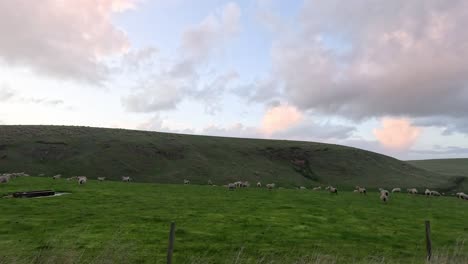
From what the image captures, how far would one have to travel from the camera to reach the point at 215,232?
31.7 metres

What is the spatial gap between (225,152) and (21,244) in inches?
4649

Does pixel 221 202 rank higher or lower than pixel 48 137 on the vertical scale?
lower

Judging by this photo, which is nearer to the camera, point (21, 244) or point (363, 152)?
point (21, 244)

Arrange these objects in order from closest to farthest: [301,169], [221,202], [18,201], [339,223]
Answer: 1. [339,223]
2. [18,201]
3. [221,202]
4. [301,169]

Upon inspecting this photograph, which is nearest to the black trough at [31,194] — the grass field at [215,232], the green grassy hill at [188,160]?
the grass field at [215,232]

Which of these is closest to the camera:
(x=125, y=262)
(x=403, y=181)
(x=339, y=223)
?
(x=125, y=262)

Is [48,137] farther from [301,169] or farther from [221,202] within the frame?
[221,202]

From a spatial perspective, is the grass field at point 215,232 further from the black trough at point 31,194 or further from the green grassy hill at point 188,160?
the green grassy hill at point 188,160

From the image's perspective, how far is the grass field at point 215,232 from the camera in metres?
23.9

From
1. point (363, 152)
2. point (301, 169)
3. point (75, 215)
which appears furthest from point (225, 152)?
point (75, 215)

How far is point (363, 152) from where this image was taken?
15825cm

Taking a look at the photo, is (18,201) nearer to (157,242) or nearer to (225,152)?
(157,242)

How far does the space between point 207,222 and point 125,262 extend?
15.8 m

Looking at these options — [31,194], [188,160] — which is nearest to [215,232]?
[31,194]
